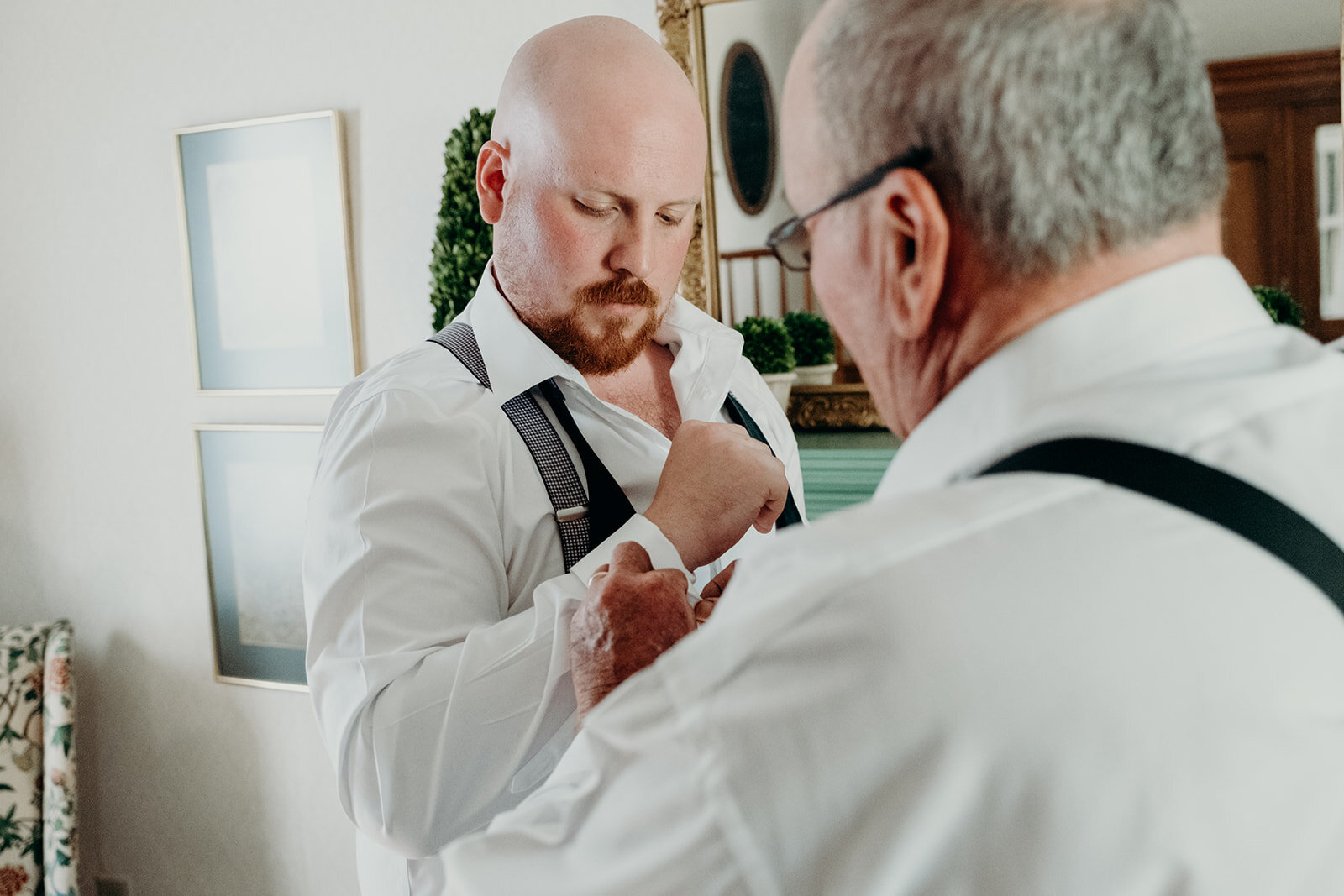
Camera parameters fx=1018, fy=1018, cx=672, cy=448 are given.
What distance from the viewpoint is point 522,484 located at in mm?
1204

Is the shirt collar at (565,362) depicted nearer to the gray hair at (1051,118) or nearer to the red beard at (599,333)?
the red beard at (599,333)

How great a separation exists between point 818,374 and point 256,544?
169 cm

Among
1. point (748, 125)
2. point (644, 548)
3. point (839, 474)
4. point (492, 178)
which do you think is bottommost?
point (839, 474)

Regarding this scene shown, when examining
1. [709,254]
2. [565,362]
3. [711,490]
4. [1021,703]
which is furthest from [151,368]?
[1021,703]

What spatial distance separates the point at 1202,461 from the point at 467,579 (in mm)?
826

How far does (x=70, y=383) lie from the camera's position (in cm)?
309

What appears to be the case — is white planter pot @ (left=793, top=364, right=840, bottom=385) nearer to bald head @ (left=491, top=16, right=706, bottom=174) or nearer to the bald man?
the bald man

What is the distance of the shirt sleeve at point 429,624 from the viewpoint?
1.05 metres

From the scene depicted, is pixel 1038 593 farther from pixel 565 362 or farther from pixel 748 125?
pixel 748 125

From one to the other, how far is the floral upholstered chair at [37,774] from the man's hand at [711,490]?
7.50ft

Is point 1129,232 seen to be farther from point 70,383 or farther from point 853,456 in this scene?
point 70,383

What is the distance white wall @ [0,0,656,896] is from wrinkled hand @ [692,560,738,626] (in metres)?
1.72

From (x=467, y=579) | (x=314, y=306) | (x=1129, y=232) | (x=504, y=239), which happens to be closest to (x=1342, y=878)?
(x=1129, y=232)

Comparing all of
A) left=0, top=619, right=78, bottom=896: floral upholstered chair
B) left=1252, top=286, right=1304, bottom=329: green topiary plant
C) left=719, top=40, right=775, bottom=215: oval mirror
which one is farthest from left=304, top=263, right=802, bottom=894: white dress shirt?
left=0, top=619, right=78, bottom=896: floral upholstered chair
